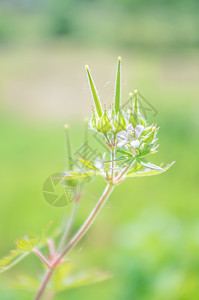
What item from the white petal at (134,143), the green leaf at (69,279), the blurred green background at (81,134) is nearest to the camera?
the white petal at (134,143)

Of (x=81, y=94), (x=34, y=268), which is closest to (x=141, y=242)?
(x=34, y=268)

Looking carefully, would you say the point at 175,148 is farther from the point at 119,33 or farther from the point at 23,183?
the point at 119,33

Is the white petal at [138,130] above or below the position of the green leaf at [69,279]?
above

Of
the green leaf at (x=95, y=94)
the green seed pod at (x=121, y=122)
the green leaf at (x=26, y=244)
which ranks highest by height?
the green leaf at (x=95, y=94)

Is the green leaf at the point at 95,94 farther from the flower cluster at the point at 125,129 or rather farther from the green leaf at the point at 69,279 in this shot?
the green leaf at the point at 69,279

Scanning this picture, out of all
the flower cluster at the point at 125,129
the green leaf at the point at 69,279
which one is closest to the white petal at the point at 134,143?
the flower cluster at the point at 125,129
